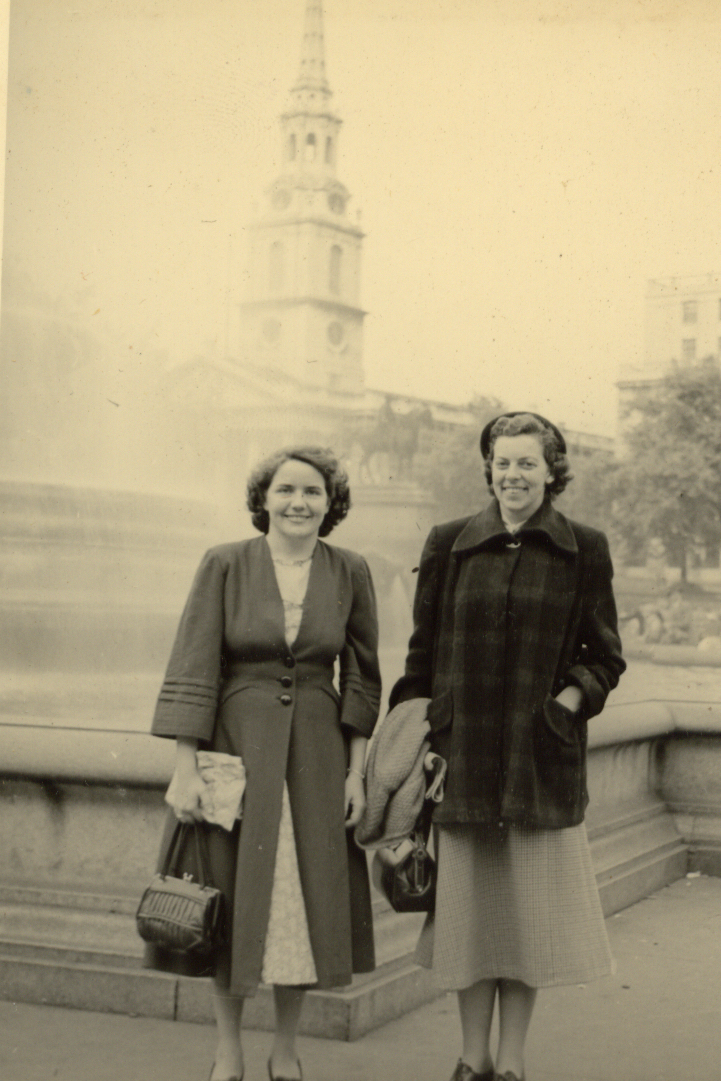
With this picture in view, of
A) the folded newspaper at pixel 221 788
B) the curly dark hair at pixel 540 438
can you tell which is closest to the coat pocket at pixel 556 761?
the curly dark hair at pixel 540 438

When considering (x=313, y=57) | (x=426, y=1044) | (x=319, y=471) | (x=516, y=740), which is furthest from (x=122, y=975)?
(x=313, y=57)

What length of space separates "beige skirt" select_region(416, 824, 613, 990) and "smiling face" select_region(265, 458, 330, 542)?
838 mm

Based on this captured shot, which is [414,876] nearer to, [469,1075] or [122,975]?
[469,1075]

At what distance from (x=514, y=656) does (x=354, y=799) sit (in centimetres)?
54

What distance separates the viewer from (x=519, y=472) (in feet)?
10.6

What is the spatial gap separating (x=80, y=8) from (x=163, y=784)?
12.5 ft

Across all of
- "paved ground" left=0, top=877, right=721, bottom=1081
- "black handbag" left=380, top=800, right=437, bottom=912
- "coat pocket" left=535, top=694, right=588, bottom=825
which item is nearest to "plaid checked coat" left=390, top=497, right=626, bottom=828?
"coat pocket" left=535, top=694, right=588, bottom=825

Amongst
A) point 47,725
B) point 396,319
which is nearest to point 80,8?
point 47,725

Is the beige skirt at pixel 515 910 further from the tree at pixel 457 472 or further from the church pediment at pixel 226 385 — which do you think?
the tree at pixel 457 472

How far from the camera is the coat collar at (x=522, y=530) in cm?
325

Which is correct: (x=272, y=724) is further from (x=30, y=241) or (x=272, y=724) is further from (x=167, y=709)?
(x=30, y=241)

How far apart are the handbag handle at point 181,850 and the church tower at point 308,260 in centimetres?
462

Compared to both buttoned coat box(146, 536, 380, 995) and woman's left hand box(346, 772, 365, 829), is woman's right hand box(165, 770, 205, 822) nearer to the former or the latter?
buttoned coat box(146, 536, 380, 995)

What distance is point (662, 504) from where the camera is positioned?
1653 cm
